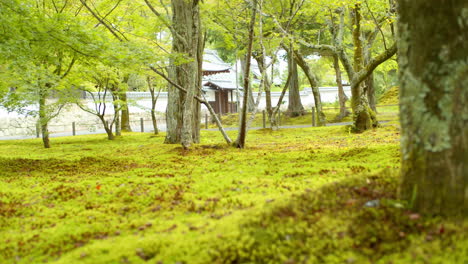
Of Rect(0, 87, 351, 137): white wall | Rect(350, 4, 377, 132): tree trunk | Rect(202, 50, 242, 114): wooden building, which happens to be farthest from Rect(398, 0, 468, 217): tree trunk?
Rect(202, 50, 242, 114): wooden building

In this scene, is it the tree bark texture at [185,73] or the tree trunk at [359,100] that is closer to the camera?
the tree bark texture at [185,73]

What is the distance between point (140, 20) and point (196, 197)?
420 inches

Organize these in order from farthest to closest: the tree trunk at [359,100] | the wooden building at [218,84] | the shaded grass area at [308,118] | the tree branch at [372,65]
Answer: the wooden building at [218,84] < the shaded grass area at [308,118] < the tree trunk at [359,100] < the tree branch at [372,65]

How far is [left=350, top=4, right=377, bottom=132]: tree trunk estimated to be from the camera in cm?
1144

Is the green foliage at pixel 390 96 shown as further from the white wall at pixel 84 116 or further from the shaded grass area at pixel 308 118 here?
the white wall at pixel 84 116

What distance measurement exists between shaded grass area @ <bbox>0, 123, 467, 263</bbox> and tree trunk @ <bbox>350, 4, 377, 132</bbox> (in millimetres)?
6260

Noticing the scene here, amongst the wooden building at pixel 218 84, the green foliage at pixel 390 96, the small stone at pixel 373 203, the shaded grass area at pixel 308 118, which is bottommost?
the small stone at pixel 373 203

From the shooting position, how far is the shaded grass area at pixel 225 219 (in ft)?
7.41

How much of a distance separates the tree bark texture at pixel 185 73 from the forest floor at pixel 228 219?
2.57m

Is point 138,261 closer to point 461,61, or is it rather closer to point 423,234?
point 423,234

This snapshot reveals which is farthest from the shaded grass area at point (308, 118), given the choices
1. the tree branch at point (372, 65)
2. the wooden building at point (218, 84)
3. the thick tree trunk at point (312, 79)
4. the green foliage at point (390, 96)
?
the tree branch at point (372, 65)

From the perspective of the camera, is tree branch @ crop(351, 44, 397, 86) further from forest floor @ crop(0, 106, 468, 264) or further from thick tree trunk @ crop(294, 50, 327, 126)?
thick tree trunk @ crop(294, 50, 327, 126)

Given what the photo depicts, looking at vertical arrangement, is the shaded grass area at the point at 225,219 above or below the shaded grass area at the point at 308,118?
below

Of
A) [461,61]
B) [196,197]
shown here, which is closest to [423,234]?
[461,61]
